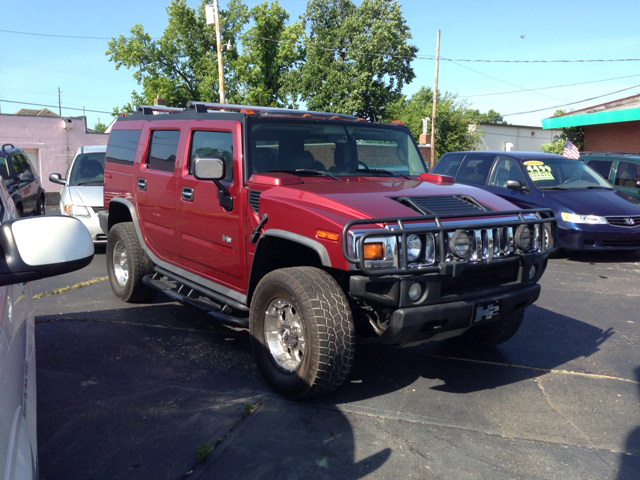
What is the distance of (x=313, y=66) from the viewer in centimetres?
4066

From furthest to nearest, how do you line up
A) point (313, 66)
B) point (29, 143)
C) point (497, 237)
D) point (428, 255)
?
point (313, 66) < point (29, 143) < point (497, 237) < point (428, 255)

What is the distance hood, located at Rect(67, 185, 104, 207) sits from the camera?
937 centimetres

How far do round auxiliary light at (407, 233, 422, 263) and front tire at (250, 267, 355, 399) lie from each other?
499 millimetres

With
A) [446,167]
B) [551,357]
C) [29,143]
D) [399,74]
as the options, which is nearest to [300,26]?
[399,74]

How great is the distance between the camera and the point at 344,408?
3.64 meters

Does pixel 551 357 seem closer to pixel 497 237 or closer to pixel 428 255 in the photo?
pixel 497 237

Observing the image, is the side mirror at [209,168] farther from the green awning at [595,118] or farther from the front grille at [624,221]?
the green awning at [595,118]

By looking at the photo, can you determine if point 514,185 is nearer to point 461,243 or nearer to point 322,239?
point 461,243

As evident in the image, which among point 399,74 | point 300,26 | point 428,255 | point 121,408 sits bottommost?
point 121,408

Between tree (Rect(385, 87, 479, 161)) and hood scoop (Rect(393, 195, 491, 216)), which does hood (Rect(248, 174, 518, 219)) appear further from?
tree (Rect(385, 87, 479, 161))

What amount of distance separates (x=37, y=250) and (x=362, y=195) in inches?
95.0

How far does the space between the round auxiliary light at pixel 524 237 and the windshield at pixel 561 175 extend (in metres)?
5.78

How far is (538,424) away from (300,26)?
143 ft

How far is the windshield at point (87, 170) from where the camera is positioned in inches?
396
